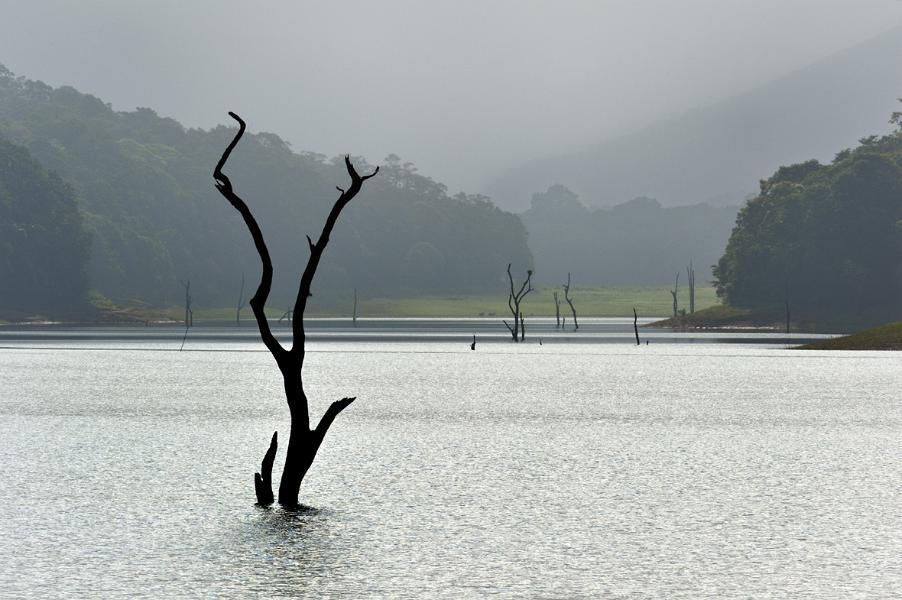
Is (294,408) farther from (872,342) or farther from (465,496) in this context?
(872,342)

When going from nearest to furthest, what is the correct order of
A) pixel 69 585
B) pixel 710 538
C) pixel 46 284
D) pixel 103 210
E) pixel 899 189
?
1. pixel 69 585
2. pixel 710 538
3. pixel 899 189
4. pixel 46 284
5. pixel 103 210

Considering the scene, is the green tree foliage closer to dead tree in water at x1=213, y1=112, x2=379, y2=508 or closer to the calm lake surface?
the calm lake surface

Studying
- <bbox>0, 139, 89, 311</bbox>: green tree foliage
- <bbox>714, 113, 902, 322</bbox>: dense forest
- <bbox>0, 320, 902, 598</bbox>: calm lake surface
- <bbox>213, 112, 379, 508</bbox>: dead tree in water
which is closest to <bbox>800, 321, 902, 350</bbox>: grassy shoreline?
<bbox>0, 320, 902, 598</bbox>: calm lake surface

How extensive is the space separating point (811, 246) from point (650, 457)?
117 metres

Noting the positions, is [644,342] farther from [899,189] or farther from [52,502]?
[52,502]

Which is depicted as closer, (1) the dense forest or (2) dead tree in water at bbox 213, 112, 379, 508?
(2) dead tree in water at bbox 213, 112, 379, 508

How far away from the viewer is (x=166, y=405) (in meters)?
35.7

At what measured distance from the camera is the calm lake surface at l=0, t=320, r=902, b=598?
13.1 metres

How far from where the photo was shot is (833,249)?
134125mm

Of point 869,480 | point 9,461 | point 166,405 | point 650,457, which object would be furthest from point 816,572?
point 166,405

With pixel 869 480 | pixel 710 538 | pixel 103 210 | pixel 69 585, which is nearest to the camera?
pixel 69 585

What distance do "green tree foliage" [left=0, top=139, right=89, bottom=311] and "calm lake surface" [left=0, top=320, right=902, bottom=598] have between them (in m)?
123

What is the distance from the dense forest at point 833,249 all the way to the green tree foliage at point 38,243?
3245 inches

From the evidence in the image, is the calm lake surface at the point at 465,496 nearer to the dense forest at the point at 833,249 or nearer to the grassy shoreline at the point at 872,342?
the grassy shoreline at the point at 872,342
